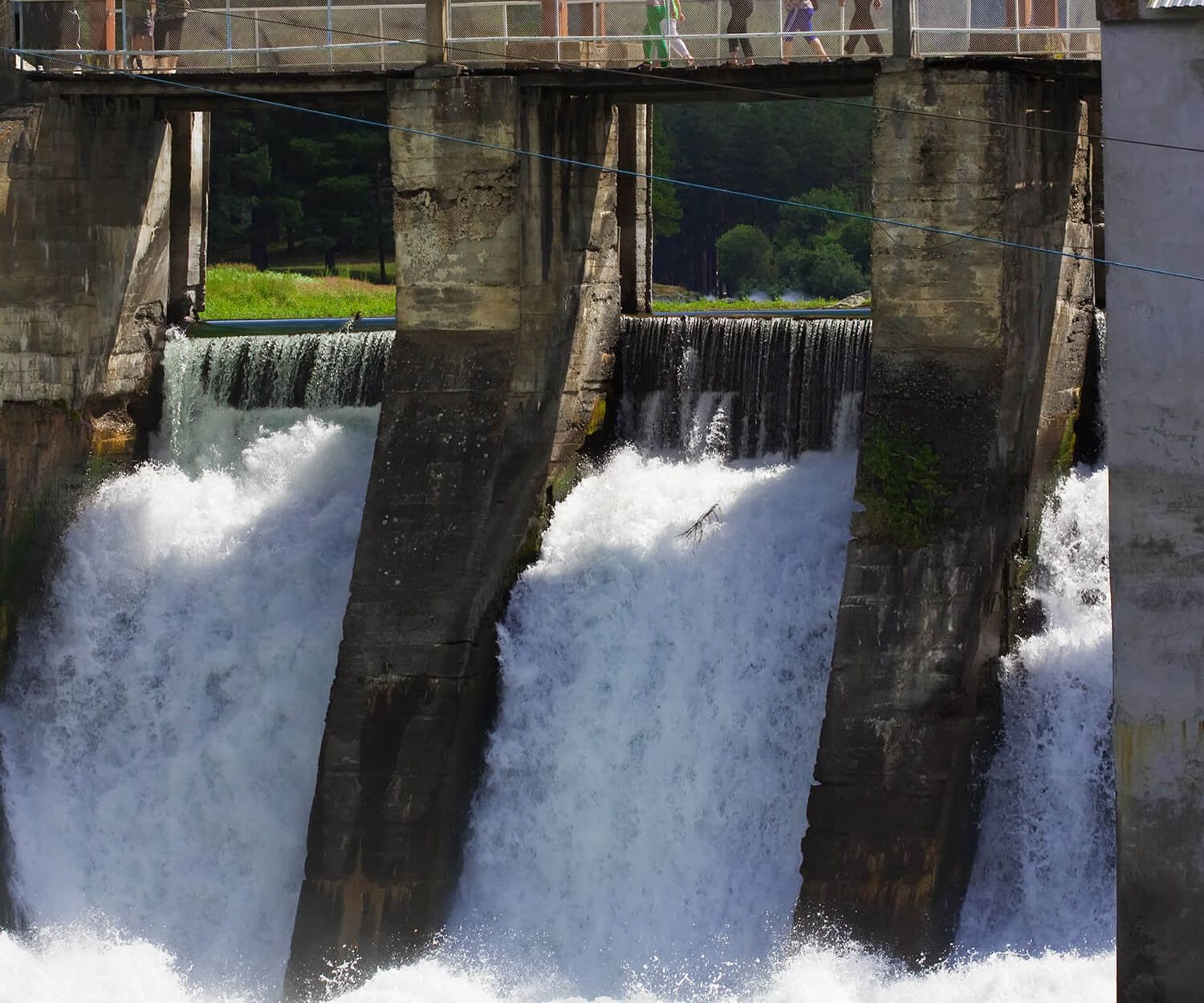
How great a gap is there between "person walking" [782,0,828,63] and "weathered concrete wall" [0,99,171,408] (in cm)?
791

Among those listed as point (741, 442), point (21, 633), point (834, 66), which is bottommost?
point (21, 633)

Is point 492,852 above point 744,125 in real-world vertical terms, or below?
below

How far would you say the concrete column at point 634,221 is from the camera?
27734mm

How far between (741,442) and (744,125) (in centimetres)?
4680

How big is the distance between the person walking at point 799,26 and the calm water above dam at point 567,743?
3.30 meters

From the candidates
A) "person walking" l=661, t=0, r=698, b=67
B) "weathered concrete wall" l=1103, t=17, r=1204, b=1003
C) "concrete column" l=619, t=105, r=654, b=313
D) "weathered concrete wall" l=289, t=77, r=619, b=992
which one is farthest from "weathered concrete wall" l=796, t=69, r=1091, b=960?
"concrete column" l=619, t=105, r=654, b=313

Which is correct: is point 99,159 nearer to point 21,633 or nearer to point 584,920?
point 21,633

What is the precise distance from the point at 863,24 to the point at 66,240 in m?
9.68

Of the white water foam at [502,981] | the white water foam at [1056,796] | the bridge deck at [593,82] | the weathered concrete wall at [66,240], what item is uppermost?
the bridge deck at [593,82]

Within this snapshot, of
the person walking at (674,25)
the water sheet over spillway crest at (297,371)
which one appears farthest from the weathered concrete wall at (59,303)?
the person walking at (674,25)

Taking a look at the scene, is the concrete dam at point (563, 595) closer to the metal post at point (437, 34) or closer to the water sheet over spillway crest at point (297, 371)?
the water sheet over spillway crest at point (297, 371)

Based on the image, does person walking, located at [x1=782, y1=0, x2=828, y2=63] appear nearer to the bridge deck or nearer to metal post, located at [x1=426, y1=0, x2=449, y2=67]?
the bridge deck

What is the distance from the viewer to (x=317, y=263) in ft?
178

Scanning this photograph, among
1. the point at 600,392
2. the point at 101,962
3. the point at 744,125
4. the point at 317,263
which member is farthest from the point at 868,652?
the point at 744,125
